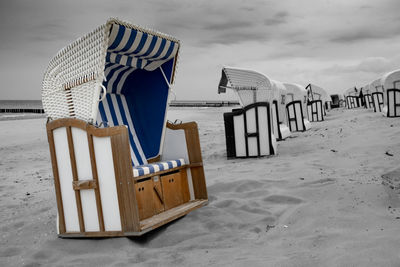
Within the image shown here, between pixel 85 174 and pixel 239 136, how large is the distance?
15.1 feet

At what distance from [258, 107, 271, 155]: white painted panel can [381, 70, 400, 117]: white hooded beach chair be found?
6.72m

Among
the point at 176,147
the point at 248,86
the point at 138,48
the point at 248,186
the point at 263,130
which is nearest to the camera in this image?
the point at 138,48

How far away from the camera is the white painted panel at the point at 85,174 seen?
11.3 ft

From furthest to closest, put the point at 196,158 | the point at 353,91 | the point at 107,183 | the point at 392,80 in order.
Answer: the point at 353,91 < the point at 392,80 < the point at 196,158 < the point at 107,183

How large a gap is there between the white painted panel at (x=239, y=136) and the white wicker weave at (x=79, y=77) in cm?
387

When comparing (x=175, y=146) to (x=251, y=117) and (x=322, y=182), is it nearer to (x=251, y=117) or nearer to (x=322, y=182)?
(x=322, y=182)

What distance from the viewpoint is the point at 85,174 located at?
11.4ft

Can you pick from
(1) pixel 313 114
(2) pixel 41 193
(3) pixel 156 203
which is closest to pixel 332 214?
(3) pixel 156 203

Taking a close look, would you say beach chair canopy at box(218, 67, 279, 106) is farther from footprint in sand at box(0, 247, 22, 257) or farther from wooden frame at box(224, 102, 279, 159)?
footprint in sand at box(0, 247, 22, 257)

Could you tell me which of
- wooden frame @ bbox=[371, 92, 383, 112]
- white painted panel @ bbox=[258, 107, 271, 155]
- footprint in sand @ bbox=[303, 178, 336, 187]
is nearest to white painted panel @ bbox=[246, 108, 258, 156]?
white painted panel @ bbox=[258, 107, 271, 155]

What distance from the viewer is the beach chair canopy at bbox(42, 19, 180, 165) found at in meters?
3.44

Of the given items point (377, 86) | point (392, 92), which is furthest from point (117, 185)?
point (377, 86)

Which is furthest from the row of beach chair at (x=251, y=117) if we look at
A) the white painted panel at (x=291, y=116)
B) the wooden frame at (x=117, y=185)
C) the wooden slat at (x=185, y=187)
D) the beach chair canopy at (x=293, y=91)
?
the wooden frame at (x=117, y=185)

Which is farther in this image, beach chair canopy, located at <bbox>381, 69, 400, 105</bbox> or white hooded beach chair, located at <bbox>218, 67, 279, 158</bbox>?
beach chair canopy, located at <bbox>381, 69, 400, 105</bbox>
